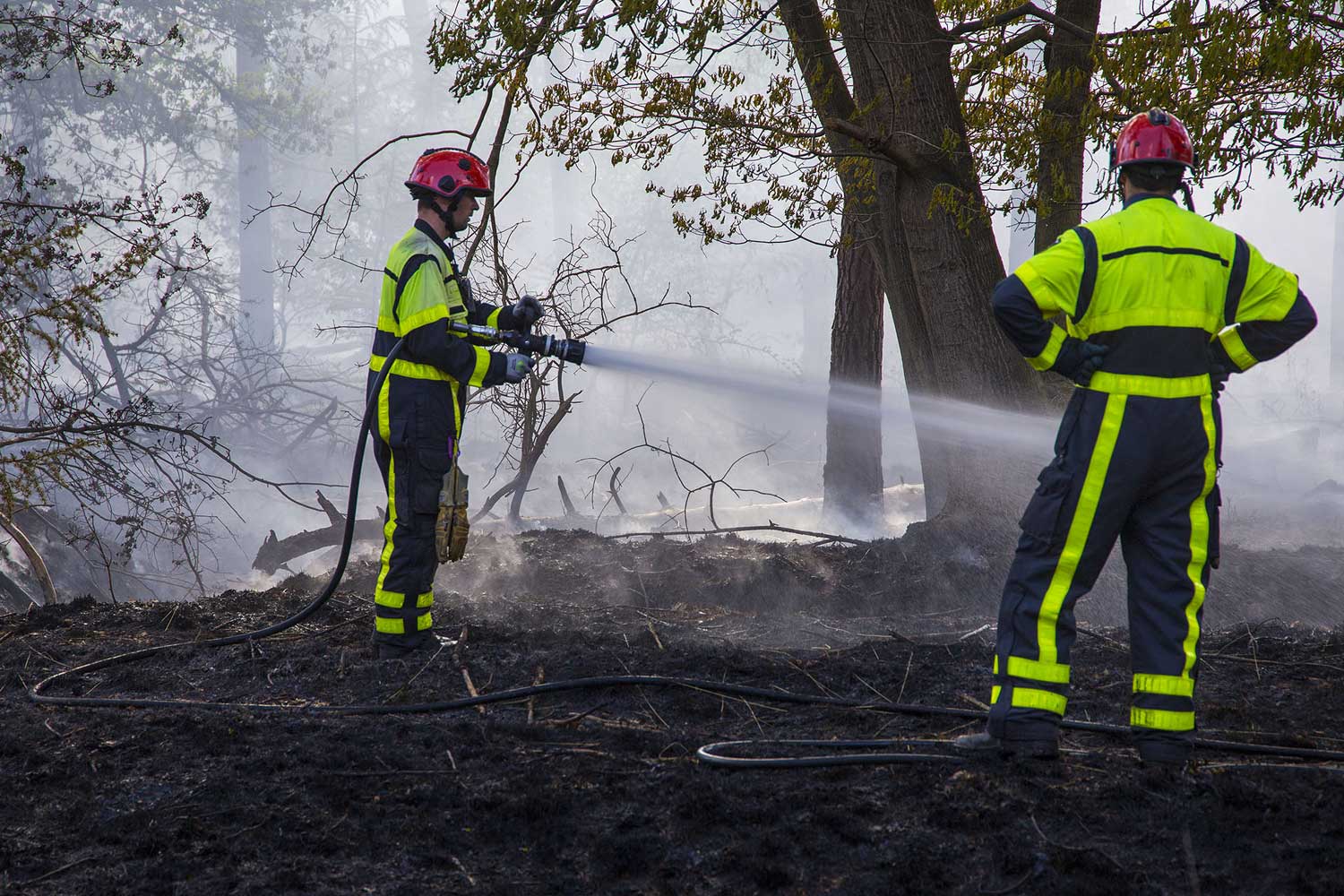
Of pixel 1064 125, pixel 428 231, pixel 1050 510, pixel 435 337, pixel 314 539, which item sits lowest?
pixel 314 539

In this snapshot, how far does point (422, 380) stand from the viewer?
4.25m

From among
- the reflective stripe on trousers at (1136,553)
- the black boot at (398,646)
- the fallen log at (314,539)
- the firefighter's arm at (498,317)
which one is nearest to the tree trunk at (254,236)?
the fallen log at (314,539)

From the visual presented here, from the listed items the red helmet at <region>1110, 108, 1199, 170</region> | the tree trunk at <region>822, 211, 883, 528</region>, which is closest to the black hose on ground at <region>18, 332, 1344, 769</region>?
the red helmet at <region>1110, 108, 1199, 170</region>

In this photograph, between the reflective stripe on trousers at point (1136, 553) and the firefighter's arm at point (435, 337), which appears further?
the firefighter's arm at point (435, 337)

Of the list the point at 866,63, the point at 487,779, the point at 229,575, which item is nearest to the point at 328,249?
the point at 229,575

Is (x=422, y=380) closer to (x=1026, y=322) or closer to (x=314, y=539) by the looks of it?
(x=1026, y=322)

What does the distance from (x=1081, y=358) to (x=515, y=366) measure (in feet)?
7.45

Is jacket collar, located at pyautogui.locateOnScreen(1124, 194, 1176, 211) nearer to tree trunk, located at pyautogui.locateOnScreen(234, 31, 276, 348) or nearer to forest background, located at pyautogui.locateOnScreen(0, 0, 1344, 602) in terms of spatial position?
forest background, located at pyautogui.locateOnScreen(0, 0, 1344, 602)

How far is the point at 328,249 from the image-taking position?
117 ft

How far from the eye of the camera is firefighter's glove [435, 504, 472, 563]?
434 centimetres

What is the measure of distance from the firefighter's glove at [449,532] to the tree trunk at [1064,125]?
379 cm

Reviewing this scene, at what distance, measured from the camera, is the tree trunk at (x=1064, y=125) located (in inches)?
222

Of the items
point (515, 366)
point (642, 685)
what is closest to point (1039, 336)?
point (642, 685)

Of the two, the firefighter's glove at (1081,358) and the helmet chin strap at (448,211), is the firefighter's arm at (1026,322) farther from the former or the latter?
the helmet chin strap at (448,211)
